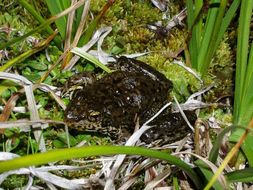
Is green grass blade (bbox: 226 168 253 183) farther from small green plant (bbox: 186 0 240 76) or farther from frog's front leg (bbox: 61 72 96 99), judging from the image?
frog's front leg (bbox: 61 72 96 99)

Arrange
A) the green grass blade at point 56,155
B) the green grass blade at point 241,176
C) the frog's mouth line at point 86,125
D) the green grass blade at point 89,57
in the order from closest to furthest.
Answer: the green grass blade at point 56,155, the green grass blade at point 241,176, the frog's mouth line at point 86,125, the green grass blade at point 89,57

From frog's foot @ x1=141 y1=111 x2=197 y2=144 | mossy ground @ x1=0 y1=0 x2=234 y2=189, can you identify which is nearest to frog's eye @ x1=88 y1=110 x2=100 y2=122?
mossy ground @ x1=0 y1=0 x2=234 y2=189

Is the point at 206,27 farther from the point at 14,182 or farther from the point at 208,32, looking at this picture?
the point at 14,182

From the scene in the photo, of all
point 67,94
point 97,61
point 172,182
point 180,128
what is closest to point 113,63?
point 97,61

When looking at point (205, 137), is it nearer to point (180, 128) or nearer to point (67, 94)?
point (180, 128)

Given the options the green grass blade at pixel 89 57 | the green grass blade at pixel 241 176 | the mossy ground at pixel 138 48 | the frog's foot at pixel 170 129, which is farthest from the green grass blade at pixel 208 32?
the green grass blade at pixel 241 176

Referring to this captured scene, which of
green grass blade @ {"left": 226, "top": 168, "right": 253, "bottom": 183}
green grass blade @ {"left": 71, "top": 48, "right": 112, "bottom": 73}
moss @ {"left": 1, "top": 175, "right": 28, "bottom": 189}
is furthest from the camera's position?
green grass blade @ {"left": 71, "top": 48, "right": 112, "bottom": 73}

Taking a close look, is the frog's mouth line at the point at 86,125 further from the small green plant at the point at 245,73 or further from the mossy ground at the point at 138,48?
the small green plant at the point at 245,73

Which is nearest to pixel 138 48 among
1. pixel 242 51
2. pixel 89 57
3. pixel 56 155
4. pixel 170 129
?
pixel 89 57

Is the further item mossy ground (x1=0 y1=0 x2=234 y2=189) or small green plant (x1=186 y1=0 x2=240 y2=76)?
mossy ground (x1=0 y1=0 x2=234 y2=189)
